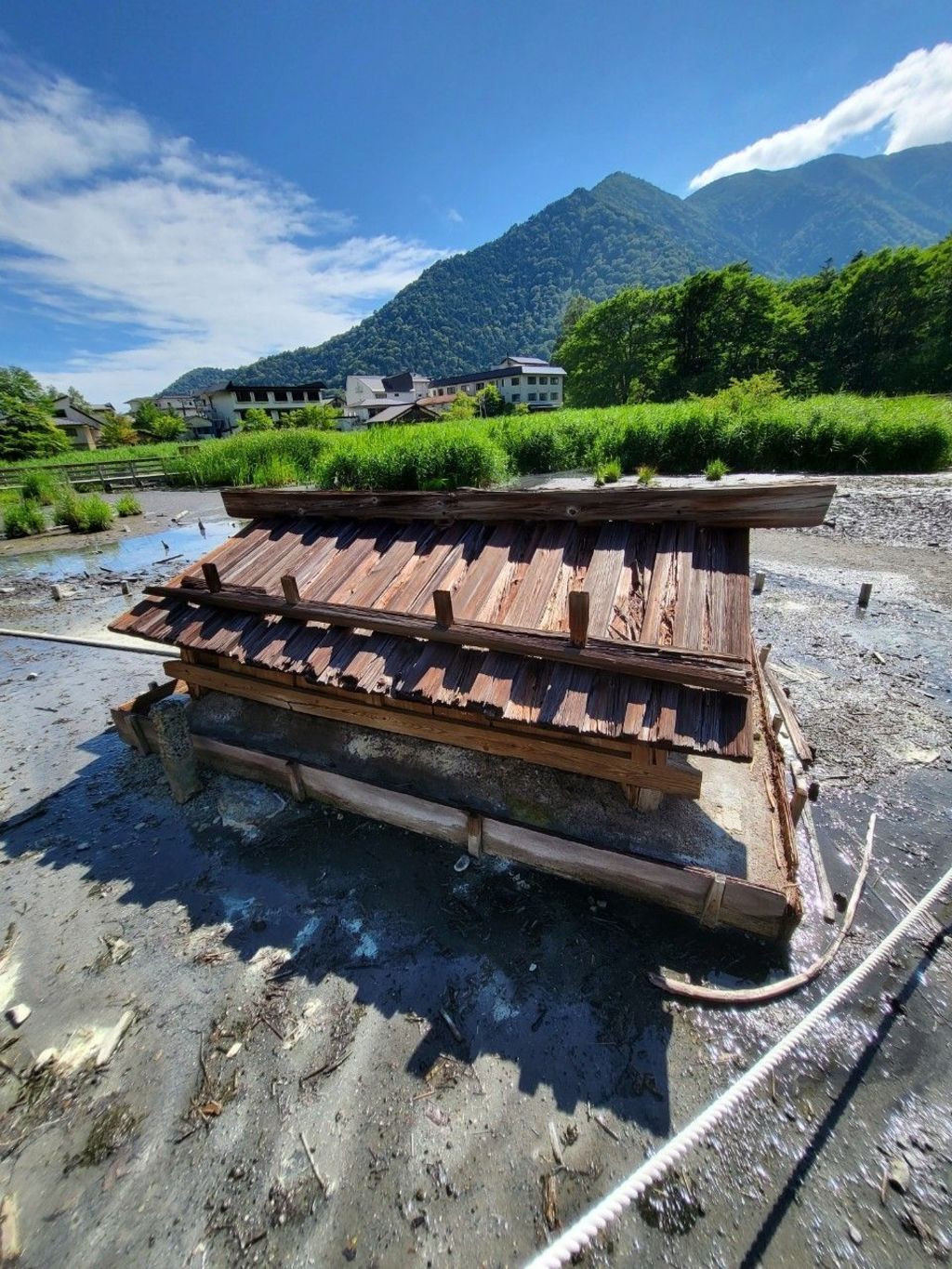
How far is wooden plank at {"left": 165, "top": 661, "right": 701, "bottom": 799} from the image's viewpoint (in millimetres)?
3432

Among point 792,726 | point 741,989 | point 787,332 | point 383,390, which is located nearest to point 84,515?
point 792,726

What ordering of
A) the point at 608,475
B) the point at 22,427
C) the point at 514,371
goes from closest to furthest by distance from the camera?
the point at 608,475 < the point at 22,427 < the point at 514,371

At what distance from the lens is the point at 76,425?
63812 mm

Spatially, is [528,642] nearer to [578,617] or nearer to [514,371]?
[578,617]

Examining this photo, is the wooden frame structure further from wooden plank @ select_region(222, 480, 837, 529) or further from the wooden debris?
the wooden debris

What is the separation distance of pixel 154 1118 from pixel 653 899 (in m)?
3.47

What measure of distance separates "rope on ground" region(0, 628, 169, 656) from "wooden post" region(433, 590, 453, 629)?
6.97 metres

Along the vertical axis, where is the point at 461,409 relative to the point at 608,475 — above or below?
above

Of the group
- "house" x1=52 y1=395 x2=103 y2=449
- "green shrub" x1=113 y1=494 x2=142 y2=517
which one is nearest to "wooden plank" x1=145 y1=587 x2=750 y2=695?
"green shrub" x1=113 y1=494 x2=142 y2=517

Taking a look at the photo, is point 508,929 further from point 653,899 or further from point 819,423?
point 819,423

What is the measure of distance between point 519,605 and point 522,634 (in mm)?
320

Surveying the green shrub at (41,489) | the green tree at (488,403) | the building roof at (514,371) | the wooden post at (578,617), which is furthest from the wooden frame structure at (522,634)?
the building roof at (514,371)

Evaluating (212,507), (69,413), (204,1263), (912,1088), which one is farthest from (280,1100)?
(69,413)

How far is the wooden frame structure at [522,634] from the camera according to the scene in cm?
312
